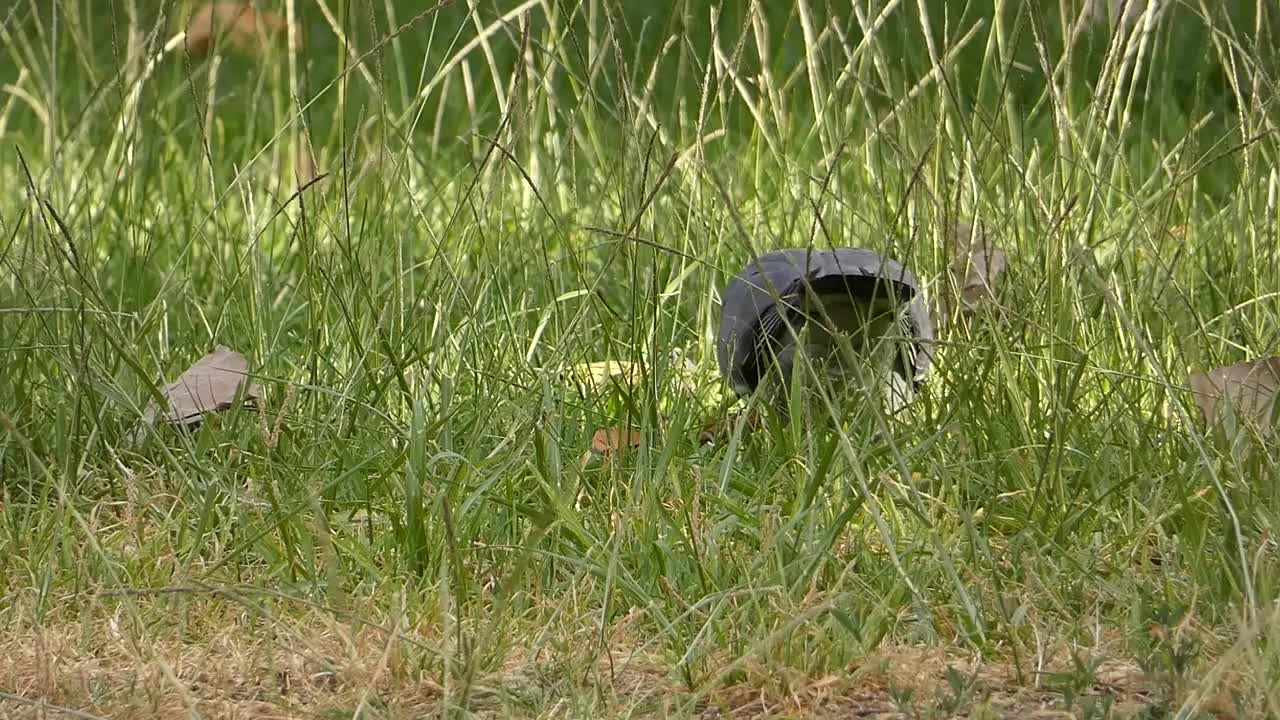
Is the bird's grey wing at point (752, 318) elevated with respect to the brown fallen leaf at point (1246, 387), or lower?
elevated

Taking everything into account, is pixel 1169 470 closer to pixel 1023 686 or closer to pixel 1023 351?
pixel 1023 351

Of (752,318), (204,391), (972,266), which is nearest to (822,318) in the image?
(752,318)

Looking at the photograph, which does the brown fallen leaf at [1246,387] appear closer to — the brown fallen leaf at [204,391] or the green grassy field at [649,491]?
the green grassy field at [649,491]

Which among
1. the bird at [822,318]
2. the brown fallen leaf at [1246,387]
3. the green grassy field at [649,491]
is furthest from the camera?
the bird at [822,318]

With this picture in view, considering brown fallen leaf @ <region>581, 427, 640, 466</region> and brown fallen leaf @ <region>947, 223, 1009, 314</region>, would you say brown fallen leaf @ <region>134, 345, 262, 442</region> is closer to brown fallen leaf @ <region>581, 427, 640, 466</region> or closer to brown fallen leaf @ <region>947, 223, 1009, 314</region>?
brown fallen leaf @ <region>581, 427, 640, 466</region>

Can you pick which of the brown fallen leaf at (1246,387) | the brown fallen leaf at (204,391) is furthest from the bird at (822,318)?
the brown fallen leaf at (204,391)

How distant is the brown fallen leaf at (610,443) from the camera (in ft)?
6.55

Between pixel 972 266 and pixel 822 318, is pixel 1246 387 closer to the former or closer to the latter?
pixel 972 266

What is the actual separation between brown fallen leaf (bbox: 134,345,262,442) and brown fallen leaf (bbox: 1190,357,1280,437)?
115cm

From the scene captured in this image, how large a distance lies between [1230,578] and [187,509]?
3.70 ft

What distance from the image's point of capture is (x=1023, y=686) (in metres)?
1.56

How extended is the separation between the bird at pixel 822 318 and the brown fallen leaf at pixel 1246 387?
332 millimetres

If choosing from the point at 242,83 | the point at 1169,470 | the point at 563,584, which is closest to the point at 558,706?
the point at 563,584

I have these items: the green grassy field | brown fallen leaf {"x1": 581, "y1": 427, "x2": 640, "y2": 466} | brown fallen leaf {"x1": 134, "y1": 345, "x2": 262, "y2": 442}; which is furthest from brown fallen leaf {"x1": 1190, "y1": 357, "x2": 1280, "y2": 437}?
brown fallen leaf {"x1": 134, "y1": 345, "x2": 262, "y2": 442}
